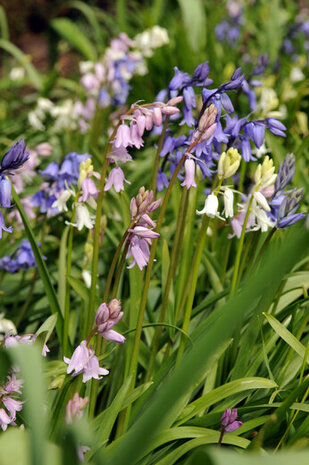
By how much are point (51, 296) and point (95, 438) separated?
0.58 meters

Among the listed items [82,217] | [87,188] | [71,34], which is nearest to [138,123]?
[87,188]

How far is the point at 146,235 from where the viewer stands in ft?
5.33

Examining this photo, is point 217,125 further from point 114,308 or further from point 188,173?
point 114,308

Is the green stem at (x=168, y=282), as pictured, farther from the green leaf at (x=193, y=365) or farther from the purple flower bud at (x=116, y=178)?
the green leaf at (x=193, y=365)

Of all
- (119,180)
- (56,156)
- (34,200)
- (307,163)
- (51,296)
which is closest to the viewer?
(119,180)

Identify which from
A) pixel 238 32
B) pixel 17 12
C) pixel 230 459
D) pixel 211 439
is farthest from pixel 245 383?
pixel 17 12

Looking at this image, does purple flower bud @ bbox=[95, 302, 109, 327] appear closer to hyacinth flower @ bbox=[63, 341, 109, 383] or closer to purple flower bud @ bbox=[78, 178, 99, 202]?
hyacinth flower @ bbox=[63, 341, 109, 383]

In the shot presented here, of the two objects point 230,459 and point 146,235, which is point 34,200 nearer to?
point 146,235

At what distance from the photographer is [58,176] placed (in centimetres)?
248

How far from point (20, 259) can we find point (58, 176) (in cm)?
40

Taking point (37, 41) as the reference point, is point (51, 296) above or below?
below

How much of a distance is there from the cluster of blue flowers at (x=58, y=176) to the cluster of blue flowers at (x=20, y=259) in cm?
19

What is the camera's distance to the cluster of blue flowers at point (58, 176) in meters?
2.43

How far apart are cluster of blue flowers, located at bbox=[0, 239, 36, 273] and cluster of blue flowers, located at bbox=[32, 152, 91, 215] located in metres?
0.19
